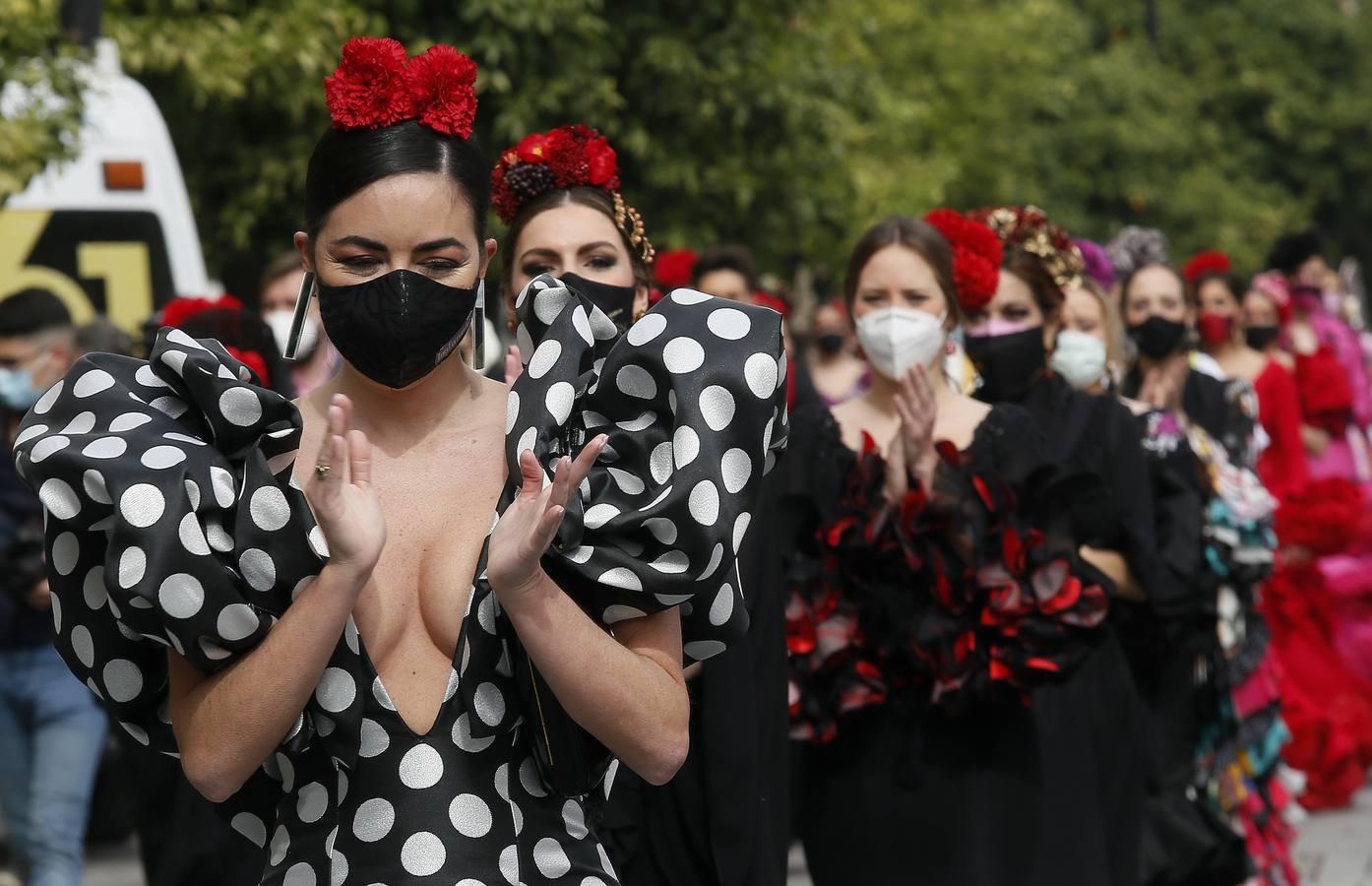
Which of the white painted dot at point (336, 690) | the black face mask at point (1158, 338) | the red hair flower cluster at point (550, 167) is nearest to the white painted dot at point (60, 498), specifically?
the white painted dot at point (336, 690)

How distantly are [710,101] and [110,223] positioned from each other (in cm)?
598

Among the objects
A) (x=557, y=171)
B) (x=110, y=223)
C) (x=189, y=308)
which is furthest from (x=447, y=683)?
(x=110, y=223)

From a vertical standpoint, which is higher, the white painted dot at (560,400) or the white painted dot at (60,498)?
the white painted dot at (560,400)

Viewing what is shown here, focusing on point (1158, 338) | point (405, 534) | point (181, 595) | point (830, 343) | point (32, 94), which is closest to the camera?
point (181, 595)

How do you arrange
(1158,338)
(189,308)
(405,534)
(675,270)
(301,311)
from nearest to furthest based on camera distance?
(405,534) → (301,311) → (189,308) → (1158,338) → (675,270)

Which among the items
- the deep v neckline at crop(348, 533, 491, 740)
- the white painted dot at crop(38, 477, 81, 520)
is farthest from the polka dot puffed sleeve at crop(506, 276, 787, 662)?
the white painted dot at crop(38, 477, 81, 520)

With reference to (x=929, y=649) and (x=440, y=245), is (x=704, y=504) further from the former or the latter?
(x=929, y=649)

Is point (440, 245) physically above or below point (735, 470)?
above

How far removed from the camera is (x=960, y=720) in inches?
216

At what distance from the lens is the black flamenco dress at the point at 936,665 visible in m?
5.40

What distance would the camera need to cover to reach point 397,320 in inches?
124

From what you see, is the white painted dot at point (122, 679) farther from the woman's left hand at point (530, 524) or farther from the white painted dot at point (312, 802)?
the woman's left hand at point (530, 524)

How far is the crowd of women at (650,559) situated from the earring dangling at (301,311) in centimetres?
1

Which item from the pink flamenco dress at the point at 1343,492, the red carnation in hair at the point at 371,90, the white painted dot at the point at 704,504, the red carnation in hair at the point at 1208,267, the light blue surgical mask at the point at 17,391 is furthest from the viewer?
the red carnation in hair at the point at 1208,267
